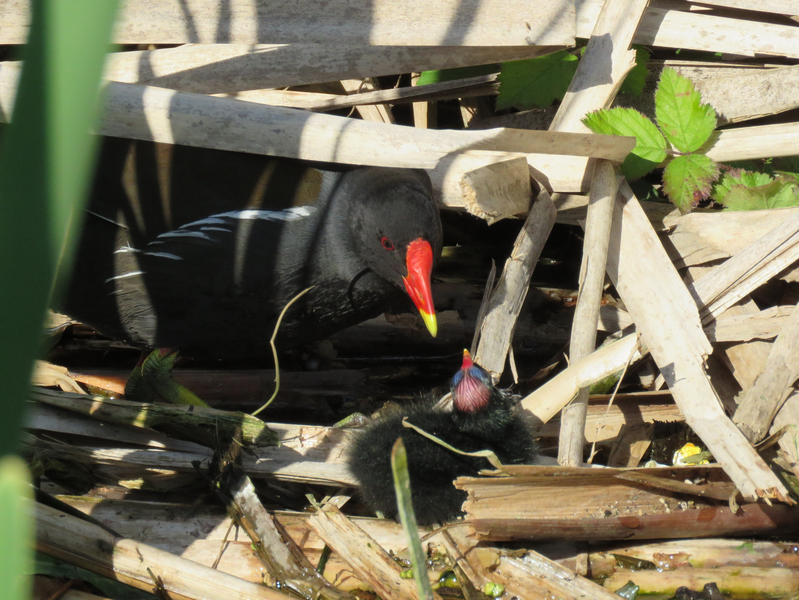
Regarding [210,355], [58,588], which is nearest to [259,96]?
[210,355]

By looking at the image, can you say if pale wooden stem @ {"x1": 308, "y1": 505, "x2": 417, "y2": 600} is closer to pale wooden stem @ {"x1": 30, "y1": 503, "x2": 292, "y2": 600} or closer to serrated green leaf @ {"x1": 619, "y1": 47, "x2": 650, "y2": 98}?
pale wooden stem @ {"x1": 30, "y1": 503, "x2": 292, "y2": 600}

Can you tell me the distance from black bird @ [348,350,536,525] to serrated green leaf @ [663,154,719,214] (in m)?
0.98

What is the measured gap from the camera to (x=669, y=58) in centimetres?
301

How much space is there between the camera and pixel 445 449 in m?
2.13

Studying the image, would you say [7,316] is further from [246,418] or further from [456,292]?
[456,292]

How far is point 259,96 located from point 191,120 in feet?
3.08

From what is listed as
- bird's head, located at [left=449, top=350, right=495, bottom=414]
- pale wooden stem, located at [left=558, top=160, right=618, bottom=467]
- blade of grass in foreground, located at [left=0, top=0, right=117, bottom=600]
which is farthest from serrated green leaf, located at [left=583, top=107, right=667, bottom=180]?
blade of grass in foreground, located at [left=0, top=0, right=117, bottom=600]

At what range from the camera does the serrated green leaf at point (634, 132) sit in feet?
8.07

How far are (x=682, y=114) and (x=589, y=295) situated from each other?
31.5 inches

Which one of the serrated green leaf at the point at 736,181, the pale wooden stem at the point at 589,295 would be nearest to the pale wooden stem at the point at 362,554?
the pale wooden stem at the point at 589,295

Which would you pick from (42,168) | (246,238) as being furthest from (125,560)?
(42,168)

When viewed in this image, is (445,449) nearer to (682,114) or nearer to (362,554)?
(362,554)

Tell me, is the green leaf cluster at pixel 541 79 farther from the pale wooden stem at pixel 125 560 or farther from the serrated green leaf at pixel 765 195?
the pale wooden stem at pixel 125 560

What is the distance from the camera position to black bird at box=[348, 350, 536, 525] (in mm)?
2080
